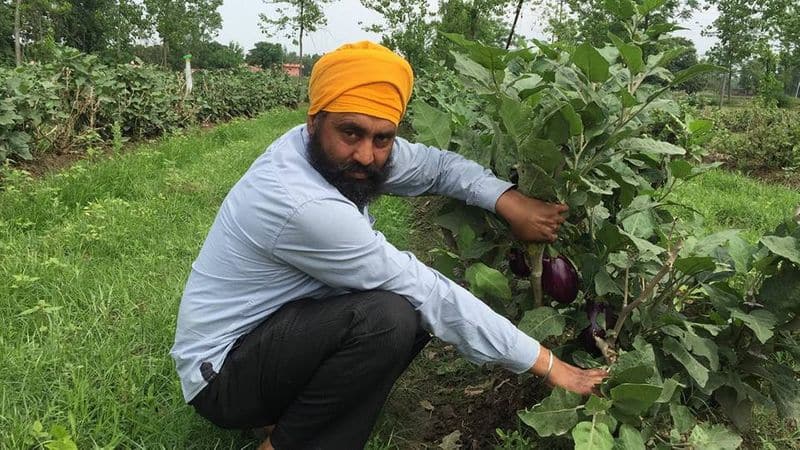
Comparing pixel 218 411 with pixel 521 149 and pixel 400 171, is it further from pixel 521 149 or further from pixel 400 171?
pixel 521 149

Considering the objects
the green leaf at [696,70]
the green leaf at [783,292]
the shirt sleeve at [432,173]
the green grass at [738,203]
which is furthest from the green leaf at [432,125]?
the green grass at [738,203]

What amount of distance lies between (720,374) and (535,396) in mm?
567

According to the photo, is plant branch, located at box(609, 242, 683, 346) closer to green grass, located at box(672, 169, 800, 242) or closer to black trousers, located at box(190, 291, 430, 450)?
black trousers, located at box(190, 291, 430, 450)

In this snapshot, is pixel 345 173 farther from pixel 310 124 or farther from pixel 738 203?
pixel 738 203

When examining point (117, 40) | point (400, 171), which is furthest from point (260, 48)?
point (400, 171)

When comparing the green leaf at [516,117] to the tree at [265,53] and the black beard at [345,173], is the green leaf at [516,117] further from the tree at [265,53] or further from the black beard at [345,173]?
the tree at [265,53]

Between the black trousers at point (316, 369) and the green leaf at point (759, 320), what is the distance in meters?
0.81

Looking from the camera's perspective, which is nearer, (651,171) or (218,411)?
(218,411)

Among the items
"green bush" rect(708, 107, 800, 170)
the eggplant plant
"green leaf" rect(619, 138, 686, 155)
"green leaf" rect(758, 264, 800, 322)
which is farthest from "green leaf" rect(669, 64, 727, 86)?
"green bush" rect(708, 107, 800, 170)

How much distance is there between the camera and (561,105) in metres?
1.48

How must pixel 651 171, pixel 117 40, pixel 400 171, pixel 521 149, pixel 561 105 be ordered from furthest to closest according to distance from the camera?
pixel 117 40
pixel 651 171
pixel 400 171
pixel 521 149
pixel 561 105

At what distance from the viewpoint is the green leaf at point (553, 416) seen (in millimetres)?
1473

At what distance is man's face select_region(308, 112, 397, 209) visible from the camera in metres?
1.64

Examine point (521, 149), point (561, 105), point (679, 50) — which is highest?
point (679, 50)
